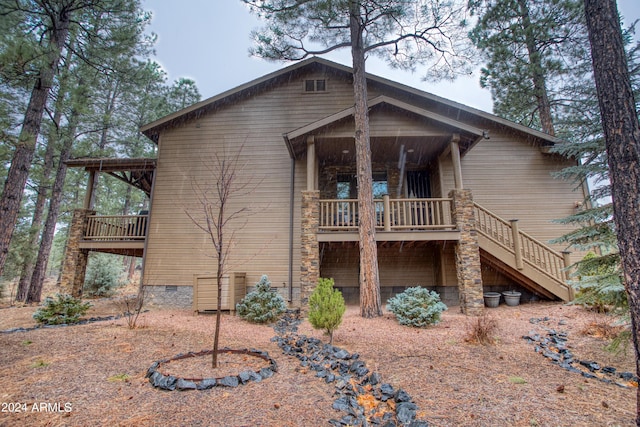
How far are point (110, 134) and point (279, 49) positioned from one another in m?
12.5

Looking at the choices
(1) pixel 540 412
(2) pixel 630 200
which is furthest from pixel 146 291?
(2) pixel 630 200

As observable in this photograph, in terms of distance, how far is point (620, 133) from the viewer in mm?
2975

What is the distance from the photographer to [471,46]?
932 cm

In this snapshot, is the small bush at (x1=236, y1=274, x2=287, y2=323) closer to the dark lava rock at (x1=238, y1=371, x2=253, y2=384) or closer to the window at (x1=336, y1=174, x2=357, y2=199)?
the dark lava rock at (x1=238, y1=371, x2=253, y2=384)

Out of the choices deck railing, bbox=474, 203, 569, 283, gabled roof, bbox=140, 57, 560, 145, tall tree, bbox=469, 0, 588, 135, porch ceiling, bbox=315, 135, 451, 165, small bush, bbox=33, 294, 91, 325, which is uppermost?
→ tall tree, bbox=469, 0, 588, 135

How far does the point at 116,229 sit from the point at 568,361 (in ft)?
40.1

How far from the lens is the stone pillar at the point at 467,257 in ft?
25.6

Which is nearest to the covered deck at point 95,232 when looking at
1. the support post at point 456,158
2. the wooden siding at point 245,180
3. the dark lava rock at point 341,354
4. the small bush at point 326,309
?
the wooden siding at point 245,180

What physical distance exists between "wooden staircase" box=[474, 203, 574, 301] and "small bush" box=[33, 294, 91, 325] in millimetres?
10514

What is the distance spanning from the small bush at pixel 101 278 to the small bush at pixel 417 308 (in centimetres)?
1309

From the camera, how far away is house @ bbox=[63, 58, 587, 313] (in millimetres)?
8734

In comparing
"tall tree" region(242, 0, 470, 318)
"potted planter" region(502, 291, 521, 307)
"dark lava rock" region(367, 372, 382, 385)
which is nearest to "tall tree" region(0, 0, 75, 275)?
"tall tree" region(242, 0, 470, 318)

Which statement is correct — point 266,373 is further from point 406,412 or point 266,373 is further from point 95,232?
point 95,232

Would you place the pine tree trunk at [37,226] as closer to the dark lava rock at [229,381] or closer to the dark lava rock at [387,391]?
the dark lava rock at [229,381]
